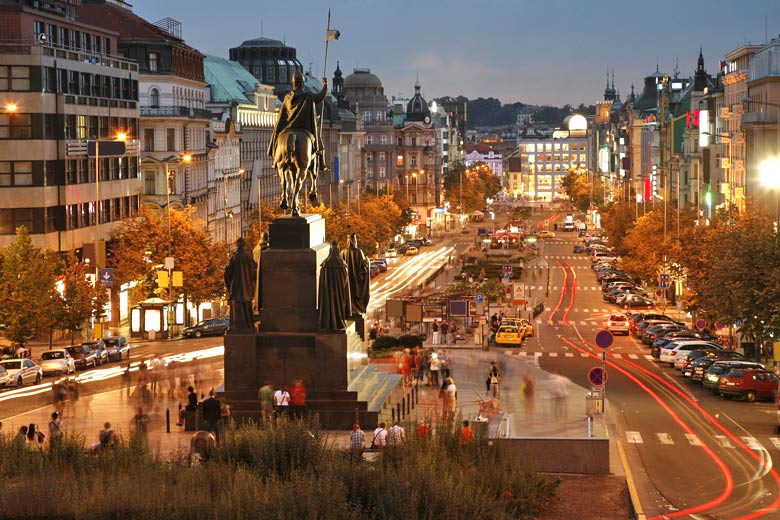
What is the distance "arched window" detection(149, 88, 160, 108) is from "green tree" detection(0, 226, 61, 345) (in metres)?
41.1

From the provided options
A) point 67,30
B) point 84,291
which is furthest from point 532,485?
point 67,30

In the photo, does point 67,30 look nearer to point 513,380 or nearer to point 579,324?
point 579,324

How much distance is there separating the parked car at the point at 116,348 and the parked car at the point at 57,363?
5333 millimetres

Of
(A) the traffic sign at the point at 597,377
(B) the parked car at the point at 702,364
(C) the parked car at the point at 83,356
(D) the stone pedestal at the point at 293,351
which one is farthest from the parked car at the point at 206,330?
(D) the stone pedestal at the point at 293,351

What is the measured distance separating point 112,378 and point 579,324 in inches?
1624

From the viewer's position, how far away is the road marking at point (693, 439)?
42531 millimetres

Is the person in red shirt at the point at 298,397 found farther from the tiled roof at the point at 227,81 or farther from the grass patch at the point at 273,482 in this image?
the tiled roof at the point at 227,81

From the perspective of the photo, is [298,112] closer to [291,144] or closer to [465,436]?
[291,144]

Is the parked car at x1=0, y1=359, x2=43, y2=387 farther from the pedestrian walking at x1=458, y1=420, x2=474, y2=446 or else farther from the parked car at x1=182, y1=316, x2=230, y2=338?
the pedestrian walking at x1=458, y1=420, x2=474, y2=446

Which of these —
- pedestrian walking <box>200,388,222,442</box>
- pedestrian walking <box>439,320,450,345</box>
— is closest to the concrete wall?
pedestrian walking <box>200,388,222,442</box>

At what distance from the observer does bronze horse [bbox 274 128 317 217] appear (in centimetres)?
4072

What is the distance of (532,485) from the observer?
96.3ft

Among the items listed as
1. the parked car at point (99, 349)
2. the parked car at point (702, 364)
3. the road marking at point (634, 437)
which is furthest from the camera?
the parked car at point (99, 349)

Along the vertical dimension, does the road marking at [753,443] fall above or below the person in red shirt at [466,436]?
below
